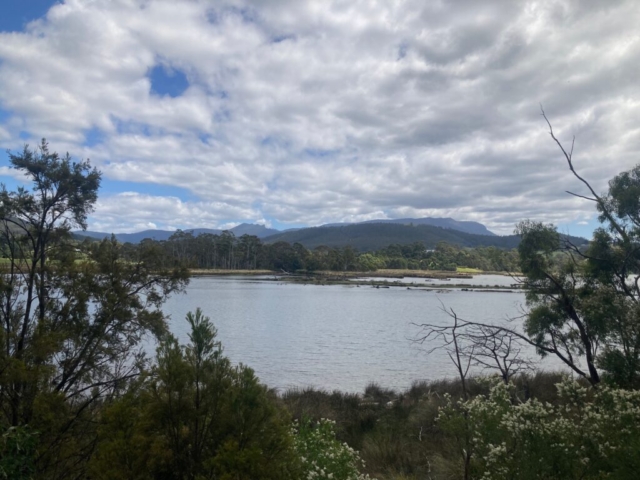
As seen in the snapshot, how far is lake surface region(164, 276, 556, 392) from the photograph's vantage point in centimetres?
2208

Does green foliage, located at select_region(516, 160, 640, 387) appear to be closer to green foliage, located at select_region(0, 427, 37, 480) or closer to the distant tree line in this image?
green foliage, located at select_region(0, 427, 37, 480)

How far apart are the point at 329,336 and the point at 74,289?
2639 cm

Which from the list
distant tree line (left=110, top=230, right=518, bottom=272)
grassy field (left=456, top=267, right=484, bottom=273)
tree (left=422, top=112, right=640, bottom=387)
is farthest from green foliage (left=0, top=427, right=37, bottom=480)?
grassy field (left=456, top=267, right=484, bottom=273)

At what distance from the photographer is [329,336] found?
33.0 metres

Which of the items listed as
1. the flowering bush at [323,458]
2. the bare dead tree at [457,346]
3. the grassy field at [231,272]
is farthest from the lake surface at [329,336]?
the grassy field at [231,272]

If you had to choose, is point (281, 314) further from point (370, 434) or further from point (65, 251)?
point (65, 251)

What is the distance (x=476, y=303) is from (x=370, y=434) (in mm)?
46714

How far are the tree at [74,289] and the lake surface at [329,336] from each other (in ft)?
4.28

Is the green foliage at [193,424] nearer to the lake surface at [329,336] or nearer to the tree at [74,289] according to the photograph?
the tree at [74,289]

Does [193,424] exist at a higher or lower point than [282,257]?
lower

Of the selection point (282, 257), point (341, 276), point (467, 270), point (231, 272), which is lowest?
point (341, 276)

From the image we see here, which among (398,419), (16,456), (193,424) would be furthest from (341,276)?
(16,456)

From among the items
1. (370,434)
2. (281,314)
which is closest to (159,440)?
(370,434)

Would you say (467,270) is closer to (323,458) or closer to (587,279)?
(587,279)
